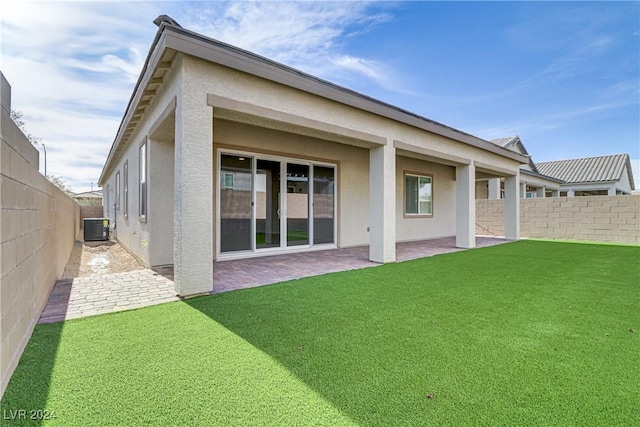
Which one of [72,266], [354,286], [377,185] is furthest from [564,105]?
[72,266]

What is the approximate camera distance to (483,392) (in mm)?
2092

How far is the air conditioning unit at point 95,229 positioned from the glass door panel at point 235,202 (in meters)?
8.45

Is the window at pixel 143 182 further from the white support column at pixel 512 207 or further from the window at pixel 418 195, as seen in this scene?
the white support column at pixel 512 207

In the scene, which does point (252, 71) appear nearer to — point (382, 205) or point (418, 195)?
point (382, 205)

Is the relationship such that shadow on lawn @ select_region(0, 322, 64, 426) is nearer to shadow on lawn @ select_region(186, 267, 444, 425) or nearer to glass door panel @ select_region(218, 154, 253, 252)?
shadow on lawn @ select_region(186, 267, 444, 425)

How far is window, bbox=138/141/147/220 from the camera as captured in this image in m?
6.92

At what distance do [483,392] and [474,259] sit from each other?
6.38 meters

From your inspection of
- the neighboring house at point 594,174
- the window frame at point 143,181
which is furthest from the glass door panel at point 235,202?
the neighboring house at point 594,174

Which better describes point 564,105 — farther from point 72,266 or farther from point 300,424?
point 72,266

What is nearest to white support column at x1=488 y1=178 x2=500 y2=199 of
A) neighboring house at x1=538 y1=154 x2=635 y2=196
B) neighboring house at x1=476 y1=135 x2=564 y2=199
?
neighboring house at x1=476 y1=135 x2=564 y2=199

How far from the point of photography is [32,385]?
2156 mm

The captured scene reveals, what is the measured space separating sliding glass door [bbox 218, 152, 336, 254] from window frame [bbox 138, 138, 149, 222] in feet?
5.13

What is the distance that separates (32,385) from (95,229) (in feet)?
42.0

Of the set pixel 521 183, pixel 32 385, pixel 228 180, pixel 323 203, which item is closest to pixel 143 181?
pixel 228 180
